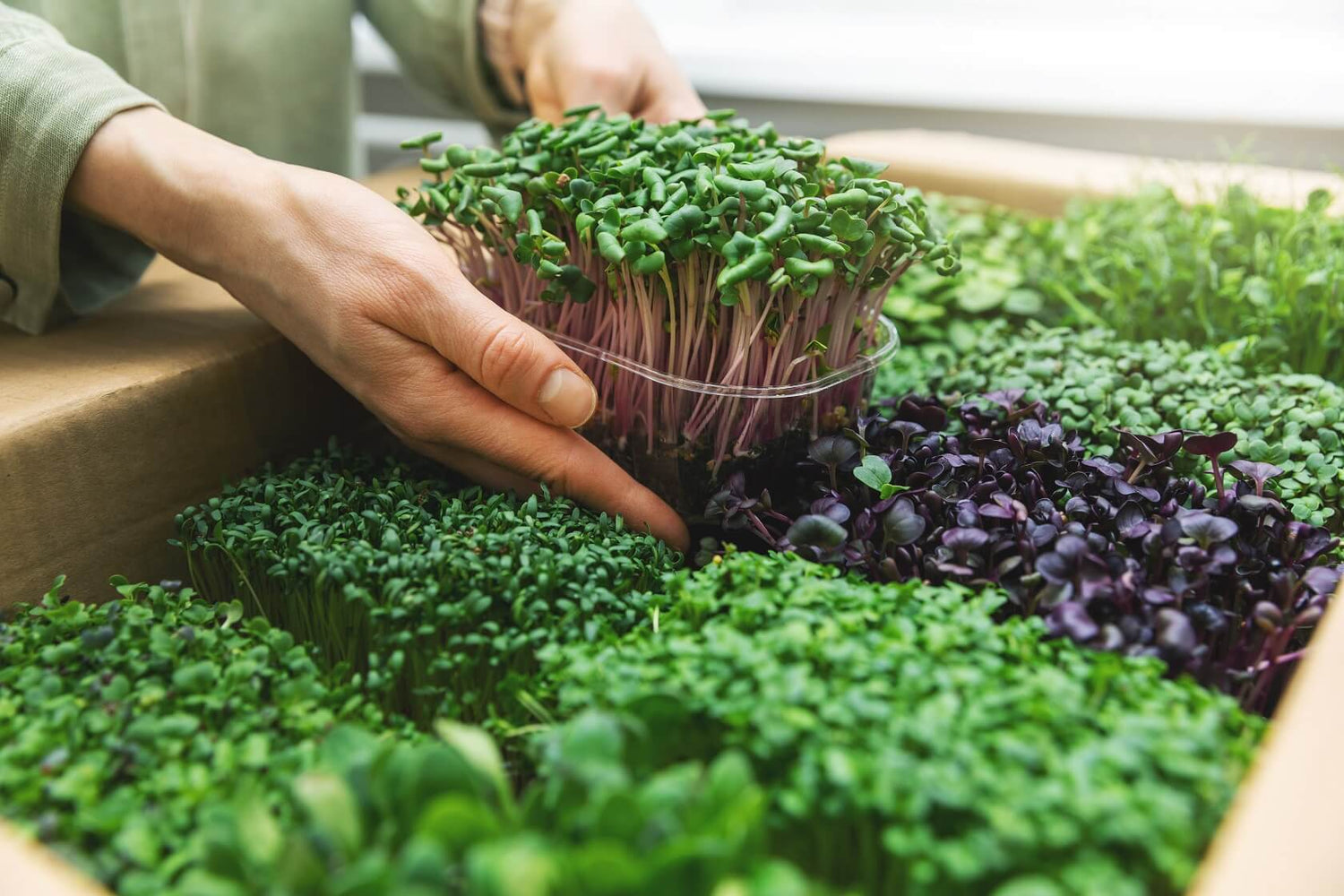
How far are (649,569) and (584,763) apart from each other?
0.41 meters

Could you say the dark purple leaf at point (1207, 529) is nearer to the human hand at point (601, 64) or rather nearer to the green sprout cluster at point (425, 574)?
the green sprout cluster at point (425, 574)

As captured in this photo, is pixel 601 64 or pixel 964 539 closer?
pixel 964 539

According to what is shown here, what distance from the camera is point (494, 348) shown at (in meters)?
1.02

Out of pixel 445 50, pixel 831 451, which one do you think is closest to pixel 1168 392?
pixel 831 451

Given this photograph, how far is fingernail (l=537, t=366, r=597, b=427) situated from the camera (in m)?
1.05

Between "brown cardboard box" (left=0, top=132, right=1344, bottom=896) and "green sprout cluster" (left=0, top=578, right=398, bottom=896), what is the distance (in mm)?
73

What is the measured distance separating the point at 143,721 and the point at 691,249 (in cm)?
66

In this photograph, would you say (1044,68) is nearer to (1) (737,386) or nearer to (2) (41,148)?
(1) (737,386)

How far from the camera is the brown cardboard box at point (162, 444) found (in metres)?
0.61

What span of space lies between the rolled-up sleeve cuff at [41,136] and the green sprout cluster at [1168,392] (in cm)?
109

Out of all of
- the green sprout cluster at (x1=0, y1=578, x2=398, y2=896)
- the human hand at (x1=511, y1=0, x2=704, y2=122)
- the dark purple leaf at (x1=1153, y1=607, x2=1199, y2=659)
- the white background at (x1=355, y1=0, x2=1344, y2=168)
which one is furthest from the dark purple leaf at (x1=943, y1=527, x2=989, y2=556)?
the white background at (x1=355, y1=0, x2=1344, y2=168)

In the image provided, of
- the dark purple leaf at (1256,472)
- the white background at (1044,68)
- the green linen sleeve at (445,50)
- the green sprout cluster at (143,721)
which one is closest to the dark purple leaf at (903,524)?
the dark purple leaf at (1256,472)

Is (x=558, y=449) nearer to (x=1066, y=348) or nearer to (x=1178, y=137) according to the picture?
(x=1066, y=348)

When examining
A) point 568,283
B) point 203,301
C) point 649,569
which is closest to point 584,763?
point 649,569
